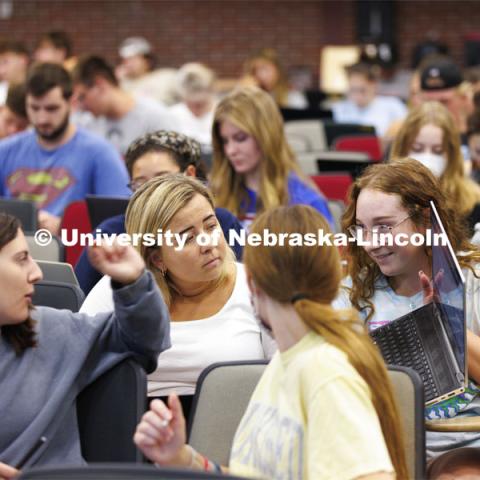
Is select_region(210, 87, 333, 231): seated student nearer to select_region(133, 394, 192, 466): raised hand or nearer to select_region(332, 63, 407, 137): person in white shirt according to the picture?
select_region(133, 394, 192, 466): raised hand

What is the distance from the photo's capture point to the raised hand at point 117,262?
→ 219 centimetres

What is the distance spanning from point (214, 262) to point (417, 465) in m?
0.84

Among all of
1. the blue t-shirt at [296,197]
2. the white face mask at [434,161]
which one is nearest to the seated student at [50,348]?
the blue t-shirt at [296,197]

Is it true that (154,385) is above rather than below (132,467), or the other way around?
below

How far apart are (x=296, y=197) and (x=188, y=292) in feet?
5.32

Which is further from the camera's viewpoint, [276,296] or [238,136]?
[238,136]

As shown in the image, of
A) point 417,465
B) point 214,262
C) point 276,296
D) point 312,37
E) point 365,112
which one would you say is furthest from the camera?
point 312,37

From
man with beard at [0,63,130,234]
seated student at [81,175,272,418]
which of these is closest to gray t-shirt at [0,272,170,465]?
seated student at [81,175,272,418]

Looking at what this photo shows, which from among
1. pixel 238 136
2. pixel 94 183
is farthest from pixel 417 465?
pixel 94 183

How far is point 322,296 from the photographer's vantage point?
1.97 meters

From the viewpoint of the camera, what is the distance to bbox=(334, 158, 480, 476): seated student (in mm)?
2783

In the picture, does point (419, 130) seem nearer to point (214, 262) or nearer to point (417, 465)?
point (214, 262)

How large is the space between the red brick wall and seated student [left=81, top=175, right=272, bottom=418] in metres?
11.4

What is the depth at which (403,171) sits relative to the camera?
2.85m
